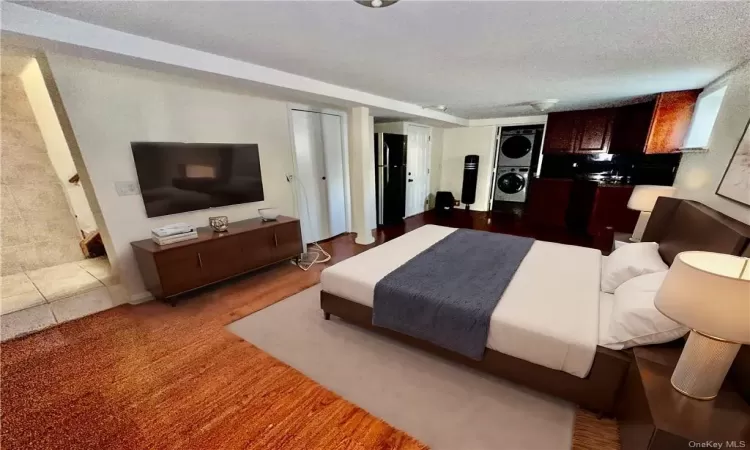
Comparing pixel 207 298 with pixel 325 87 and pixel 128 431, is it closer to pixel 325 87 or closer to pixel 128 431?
pixel 128 431

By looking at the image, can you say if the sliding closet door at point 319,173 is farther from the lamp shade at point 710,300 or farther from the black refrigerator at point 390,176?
the lamp shade at point 710,300

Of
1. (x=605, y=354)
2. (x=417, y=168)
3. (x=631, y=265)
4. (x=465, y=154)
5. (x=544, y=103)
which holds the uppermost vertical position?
(x=544, y=103)

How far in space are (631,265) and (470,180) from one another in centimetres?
464

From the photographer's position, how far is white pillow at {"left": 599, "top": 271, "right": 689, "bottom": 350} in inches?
48.8

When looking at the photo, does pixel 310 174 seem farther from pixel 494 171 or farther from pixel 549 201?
pixel 549 201

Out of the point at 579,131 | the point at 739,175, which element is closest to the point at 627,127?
the point at 579,131

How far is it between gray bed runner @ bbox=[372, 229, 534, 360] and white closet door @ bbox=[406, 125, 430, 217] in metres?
3.58

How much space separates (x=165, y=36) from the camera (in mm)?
1866

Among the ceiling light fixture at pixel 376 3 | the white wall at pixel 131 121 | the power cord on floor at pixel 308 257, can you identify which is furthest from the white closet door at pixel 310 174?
the ceiling light fixture at pixel 376 3

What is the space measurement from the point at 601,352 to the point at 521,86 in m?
2.87

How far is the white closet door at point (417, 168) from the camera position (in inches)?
221

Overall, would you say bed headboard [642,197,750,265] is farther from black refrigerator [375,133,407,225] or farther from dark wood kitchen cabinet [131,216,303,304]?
black refrigerator [375,133,407,225]

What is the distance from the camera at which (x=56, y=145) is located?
124 inches

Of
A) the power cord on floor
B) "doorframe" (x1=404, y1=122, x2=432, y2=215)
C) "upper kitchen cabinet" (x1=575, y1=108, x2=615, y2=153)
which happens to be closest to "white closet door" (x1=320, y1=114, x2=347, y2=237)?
the power cord on floor
